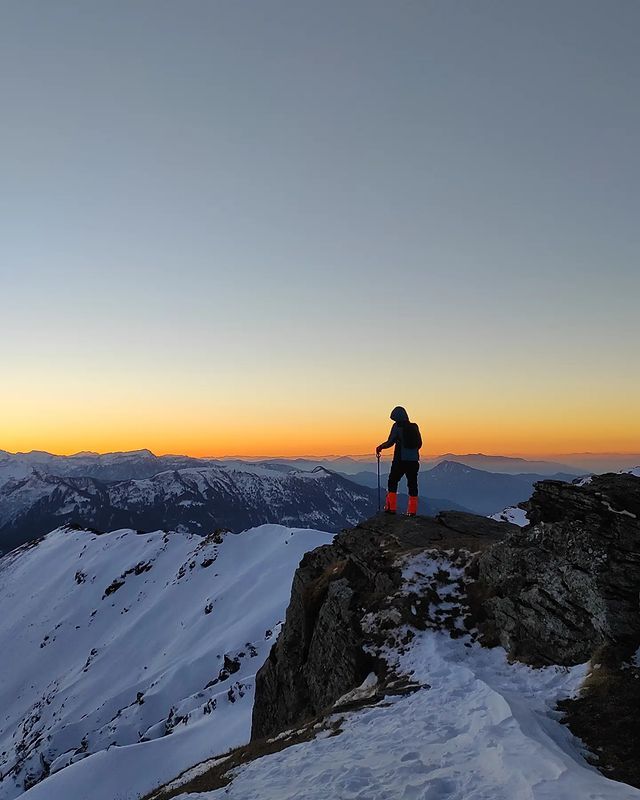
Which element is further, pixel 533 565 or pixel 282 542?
pixel 282 542

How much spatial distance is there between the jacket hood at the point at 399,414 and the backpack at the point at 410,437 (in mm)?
248

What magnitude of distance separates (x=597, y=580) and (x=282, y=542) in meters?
68.8

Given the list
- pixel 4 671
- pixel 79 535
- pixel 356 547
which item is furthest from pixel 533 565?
pixel 79 535

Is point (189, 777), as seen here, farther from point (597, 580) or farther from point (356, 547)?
point (597, 580)

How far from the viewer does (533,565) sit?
16.1 meters

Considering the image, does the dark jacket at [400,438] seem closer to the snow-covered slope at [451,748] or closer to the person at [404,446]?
the person at [404,446]

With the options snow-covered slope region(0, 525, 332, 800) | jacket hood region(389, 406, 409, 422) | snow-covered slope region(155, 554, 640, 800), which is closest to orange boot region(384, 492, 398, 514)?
jacket hood region(389, 406, 409, 422)

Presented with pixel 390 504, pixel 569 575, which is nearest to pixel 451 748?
pixel 569 575

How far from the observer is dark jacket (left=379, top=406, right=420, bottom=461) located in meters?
22.1

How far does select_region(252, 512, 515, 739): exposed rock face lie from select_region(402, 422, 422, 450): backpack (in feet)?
12.2

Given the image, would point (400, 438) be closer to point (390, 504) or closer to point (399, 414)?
point (399, 414)

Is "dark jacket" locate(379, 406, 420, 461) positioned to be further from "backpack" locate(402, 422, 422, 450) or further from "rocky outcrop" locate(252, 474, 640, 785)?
"rocky outcrop" locate(252, 474, 640, 785)

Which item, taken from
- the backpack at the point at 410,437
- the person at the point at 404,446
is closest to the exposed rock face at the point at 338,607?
the person at the point at 404,446

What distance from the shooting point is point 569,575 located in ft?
49.0
